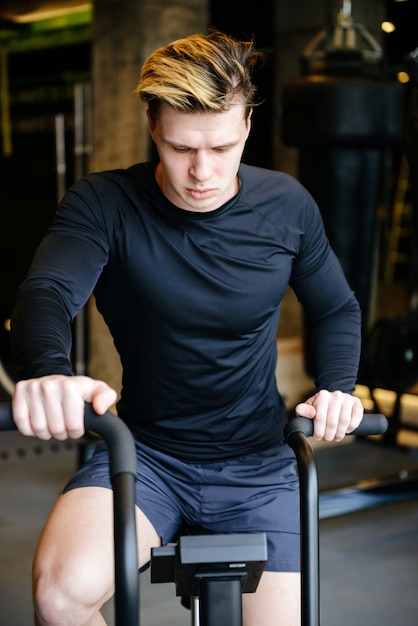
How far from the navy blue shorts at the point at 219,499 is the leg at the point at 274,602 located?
2 centimetres

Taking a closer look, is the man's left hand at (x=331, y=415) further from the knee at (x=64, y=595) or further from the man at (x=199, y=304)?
the knee at (x=64, y=595)

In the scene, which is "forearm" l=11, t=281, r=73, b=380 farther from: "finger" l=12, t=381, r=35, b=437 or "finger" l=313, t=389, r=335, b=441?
"finger" l=313, t=389, r=335, b=441

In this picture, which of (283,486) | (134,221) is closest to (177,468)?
(283,486)

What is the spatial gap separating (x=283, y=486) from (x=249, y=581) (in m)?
0.44

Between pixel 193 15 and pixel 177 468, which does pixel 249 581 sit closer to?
pixel 177 468

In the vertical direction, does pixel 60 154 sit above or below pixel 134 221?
below

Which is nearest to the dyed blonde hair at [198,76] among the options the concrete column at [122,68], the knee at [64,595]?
the knee at [64,595]

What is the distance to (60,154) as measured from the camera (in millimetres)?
4805

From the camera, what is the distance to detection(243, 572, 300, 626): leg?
1.68 m

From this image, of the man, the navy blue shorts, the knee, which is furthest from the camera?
the navy blue shorts

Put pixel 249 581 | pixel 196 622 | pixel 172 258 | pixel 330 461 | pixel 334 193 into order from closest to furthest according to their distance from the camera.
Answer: pixel 249 581, pixel 196 622, pixel 172 258, pixel 334 193, pixel 330 461

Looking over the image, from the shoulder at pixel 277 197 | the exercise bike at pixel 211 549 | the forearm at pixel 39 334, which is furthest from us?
the shoulder at pixel 277 197

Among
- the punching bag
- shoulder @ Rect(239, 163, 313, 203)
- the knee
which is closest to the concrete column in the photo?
the punching bag

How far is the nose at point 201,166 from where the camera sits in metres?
1.59
